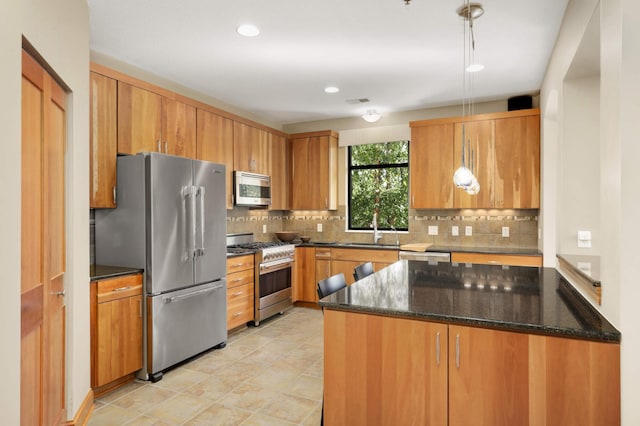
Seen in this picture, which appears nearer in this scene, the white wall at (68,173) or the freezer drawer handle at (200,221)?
the white wall at (68,173)

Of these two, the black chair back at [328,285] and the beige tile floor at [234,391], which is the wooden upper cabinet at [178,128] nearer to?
the beige tile floor at [234,391]

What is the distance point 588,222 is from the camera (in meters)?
2.57

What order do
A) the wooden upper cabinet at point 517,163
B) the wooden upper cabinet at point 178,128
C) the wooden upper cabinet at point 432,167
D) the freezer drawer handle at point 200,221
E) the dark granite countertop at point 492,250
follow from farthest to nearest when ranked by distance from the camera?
the wooden upper cabinet at point 432,167, the wooden upper cabinet at point 517,163, the dark granite countertop at point 492,250, the wooden upper cabinet at point 178,128, the freezer drawer handle at point 200,221

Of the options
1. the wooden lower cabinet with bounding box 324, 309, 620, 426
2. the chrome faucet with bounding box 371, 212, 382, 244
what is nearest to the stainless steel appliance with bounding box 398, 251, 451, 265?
the chrome faucet with bounding box 371, 212, 382, 244

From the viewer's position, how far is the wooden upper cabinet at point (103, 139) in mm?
3062

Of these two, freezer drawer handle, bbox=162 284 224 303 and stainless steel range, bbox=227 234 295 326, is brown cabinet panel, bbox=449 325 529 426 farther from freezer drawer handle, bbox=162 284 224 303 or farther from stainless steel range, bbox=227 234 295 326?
stainless steel range, bbox=227 234 295 326

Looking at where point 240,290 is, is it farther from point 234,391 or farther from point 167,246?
point 234,391

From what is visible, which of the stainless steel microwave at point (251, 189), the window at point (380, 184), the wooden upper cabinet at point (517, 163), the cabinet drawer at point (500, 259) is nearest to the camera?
the cabinet drawer at point (500, 259)

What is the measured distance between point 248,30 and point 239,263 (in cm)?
234

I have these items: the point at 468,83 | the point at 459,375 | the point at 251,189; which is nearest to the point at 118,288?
the point at 251,189

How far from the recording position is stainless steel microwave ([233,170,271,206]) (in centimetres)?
468

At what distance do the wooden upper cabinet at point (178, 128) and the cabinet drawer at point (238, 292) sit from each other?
146 centimetres

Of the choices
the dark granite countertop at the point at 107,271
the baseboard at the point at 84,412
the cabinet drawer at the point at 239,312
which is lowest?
the baseboard at the point at 84,412

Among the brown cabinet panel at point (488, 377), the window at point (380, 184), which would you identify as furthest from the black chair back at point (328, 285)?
the window at point (380, 184)
